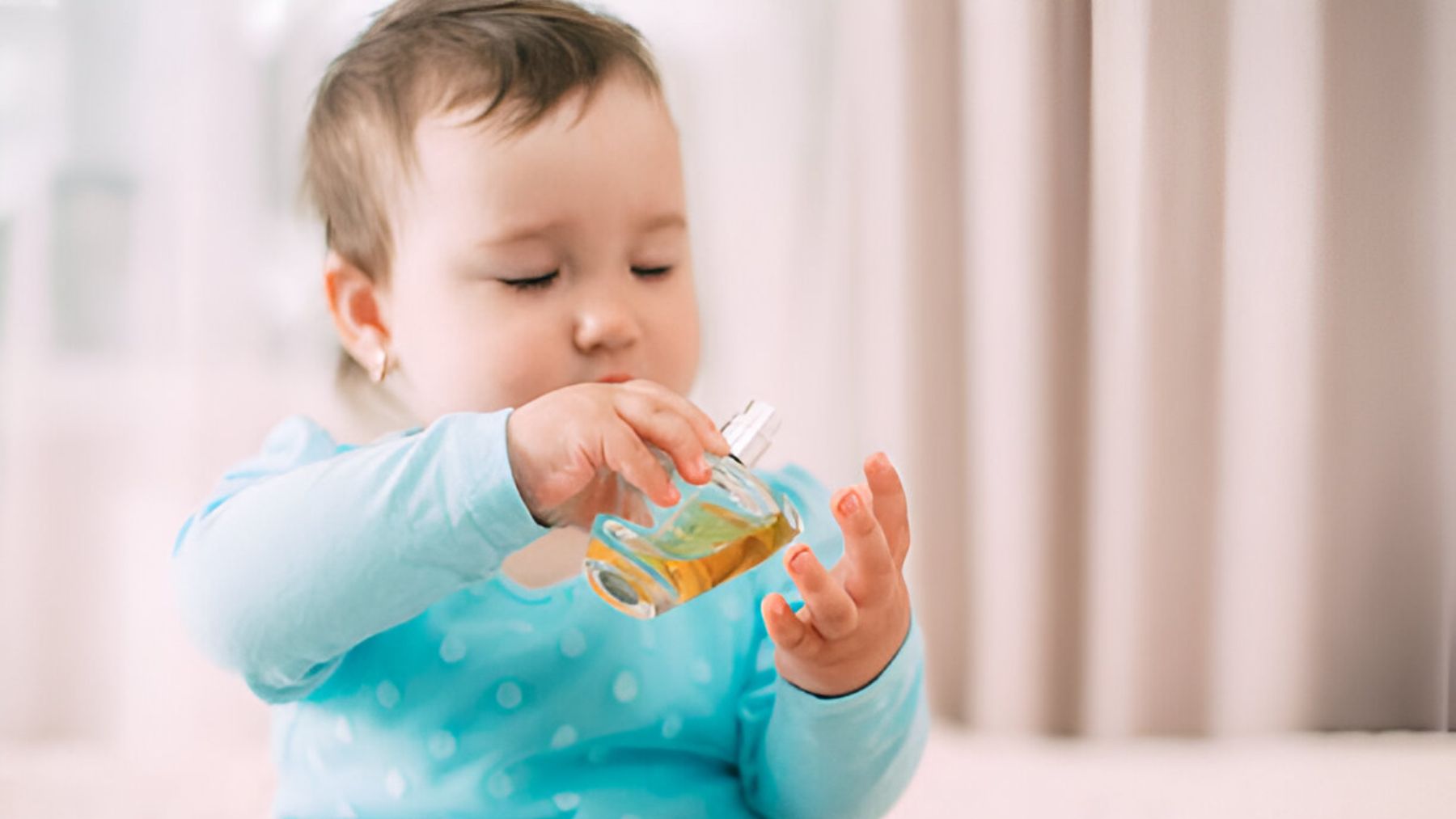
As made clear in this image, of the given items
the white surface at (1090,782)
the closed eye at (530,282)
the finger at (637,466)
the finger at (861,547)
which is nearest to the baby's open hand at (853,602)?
the finger at (861,547)

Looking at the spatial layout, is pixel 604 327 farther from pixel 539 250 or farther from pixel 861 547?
pixel 861 547

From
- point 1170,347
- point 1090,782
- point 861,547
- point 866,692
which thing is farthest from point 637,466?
point 1170,347

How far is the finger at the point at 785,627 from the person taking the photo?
0.70 meters

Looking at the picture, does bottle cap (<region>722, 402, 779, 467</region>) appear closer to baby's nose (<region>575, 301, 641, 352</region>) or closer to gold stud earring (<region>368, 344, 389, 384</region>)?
baby's nose (<region>575, 301, 641, 352</region>)

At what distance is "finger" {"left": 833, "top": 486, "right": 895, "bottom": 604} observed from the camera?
684 mm

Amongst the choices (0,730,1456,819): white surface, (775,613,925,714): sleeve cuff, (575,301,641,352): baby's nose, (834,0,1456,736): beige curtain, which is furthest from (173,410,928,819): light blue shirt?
(834,0,1456,736): beige curtain

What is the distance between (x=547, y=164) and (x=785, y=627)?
0.92 feet

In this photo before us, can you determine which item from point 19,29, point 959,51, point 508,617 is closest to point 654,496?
point 508,617

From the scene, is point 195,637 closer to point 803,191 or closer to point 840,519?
point 840,519

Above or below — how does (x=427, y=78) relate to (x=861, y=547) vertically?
above

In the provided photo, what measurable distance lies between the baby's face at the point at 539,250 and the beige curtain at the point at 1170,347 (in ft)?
2.74

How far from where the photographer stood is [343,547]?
670mm

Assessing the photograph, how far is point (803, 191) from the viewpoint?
1.63 m

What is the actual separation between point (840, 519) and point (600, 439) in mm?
141
